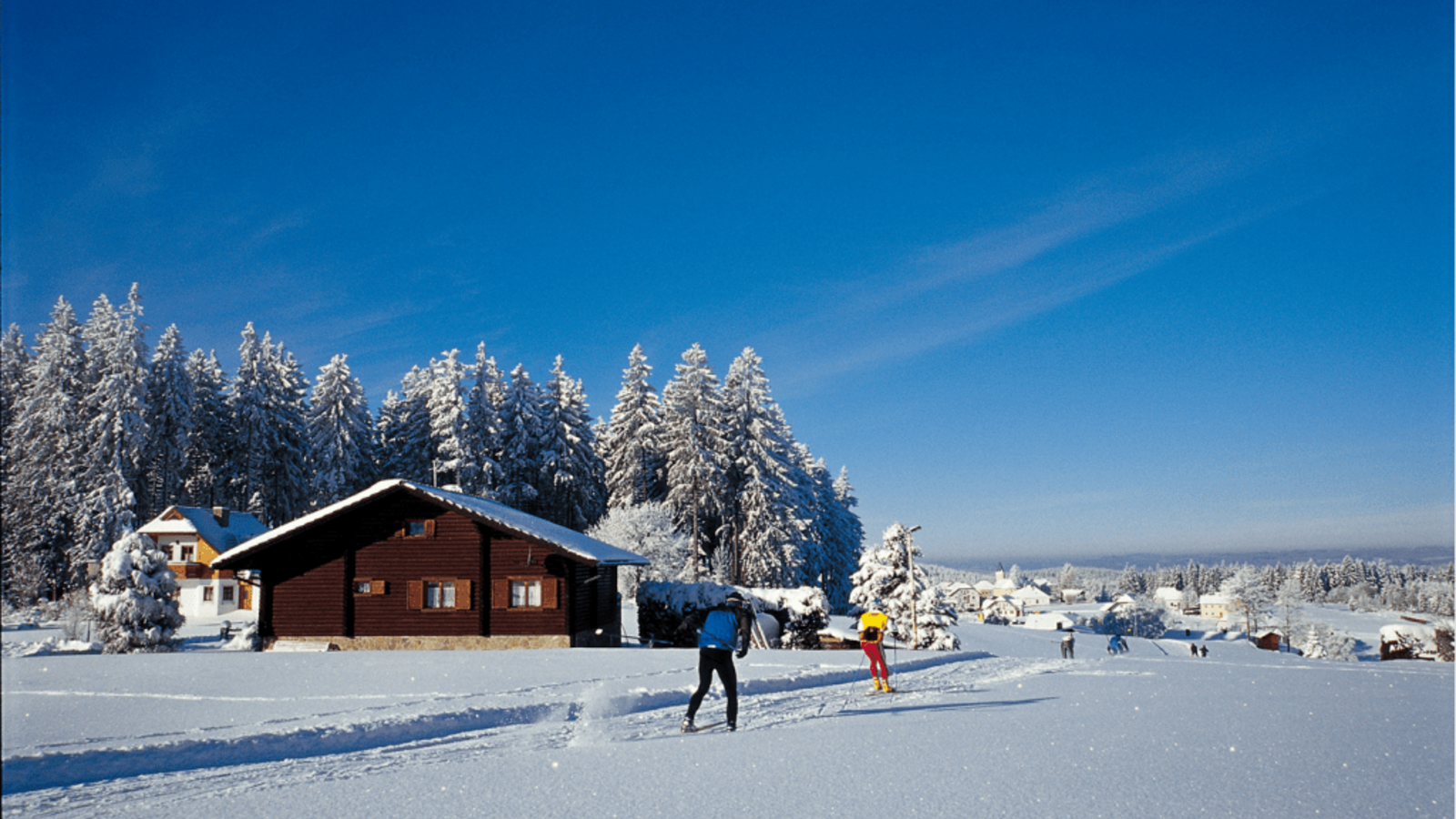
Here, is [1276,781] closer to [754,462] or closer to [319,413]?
[754,462]

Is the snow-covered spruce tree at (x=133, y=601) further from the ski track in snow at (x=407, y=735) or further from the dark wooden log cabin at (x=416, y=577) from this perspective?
the ski track in snow at (x=407, y=735)

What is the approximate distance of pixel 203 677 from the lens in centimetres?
1716

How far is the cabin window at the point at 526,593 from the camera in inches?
1166

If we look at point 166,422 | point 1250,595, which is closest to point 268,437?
point 166,422

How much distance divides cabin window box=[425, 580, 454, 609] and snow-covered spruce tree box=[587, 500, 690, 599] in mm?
16570

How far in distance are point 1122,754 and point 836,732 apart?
3011 mm

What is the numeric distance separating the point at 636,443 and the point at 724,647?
4689 cm

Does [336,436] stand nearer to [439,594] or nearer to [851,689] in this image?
Result: [439,594]

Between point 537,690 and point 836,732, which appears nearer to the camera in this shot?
point 836,732

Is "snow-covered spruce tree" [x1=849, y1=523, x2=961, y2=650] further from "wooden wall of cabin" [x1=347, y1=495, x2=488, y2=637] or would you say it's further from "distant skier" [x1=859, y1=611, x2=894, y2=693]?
"distant skier" [x1=859, y1=611, x2=894, y2=693]

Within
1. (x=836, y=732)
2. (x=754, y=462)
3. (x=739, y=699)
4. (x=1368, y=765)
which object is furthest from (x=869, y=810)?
(x=754, y=462)

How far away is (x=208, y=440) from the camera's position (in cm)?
5325

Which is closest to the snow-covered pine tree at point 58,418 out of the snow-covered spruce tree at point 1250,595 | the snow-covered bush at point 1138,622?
the snow-covered spruce tree at point 1250,595

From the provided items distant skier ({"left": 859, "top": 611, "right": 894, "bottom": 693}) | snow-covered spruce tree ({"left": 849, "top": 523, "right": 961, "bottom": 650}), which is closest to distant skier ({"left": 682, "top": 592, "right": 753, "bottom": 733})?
distant skier ({"left": 859, "top": 611, "right": 894, "bottom": 693})
